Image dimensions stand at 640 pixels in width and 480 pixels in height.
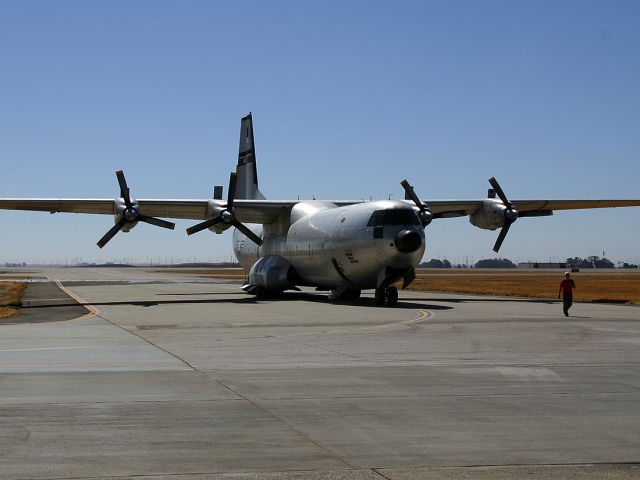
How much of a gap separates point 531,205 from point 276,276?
14.2m

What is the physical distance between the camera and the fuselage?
1298 inches

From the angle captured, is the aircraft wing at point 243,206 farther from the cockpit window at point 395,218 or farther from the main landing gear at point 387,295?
the main landing gear at point 387,295

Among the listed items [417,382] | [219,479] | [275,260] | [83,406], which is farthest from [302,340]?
[275,260]

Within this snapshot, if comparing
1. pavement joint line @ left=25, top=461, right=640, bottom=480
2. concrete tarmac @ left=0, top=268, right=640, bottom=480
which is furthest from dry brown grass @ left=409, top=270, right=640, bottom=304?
pavement joint line @ left=25, top=461, right=640, bottom=480

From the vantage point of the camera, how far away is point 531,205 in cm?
4353

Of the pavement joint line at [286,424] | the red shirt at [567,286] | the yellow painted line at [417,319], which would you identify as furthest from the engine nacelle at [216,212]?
the pavement joint line at [286,424]

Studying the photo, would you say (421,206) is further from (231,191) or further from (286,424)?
(286,424)

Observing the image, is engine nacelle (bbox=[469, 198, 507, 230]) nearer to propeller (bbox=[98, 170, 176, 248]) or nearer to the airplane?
the airplane

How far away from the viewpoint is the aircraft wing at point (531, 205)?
41625 millimetres

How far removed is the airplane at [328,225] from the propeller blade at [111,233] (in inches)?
1.8

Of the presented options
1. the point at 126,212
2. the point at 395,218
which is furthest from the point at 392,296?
the point at 126,212

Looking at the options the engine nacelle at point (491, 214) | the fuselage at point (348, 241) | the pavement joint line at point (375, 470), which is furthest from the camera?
the engine nacelle at point (491, 214)

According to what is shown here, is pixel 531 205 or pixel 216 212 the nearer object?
pixel 216 212

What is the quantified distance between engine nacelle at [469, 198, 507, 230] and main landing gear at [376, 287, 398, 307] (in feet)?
31.1
